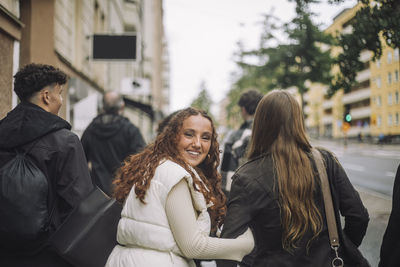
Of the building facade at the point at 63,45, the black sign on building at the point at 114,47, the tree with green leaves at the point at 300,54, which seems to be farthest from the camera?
the black sign on building at the point at 114,47

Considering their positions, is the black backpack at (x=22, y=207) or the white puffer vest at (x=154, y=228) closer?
the white puffer vest at (x=154, y=228)

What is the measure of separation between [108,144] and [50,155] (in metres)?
2.87

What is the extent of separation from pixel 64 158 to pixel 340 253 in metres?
1.75

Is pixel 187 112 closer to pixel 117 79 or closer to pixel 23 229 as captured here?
pixel 23 229

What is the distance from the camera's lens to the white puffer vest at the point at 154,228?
1864mm

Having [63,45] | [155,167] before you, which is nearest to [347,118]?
[63,45]

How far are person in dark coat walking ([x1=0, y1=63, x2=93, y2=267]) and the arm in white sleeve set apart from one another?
79cm

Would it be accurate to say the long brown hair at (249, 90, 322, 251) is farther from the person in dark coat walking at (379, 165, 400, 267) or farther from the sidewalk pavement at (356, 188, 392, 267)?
the sidewalk pavement at (356, 188, 392, 267)

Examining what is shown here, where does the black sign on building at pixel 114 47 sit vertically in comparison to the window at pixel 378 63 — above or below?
above

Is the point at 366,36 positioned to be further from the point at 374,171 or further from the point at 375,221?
the point at 374,171

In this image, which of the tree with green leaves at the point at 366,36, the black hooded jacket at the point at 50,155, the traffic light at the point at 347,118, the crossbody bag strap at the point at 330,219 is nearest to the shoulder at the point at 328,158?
the crossbody bag strap at the point at 330,219

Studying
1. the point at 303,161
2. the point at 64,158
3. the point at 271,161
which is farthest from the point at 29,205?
the point at 303,161

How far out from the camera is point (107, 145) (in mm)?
5141

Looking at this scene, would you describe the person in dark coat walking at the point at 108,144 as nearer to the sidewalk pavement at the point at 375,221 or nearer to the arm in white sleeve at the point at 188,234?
the sidewalk pavement at the point at 375,221
